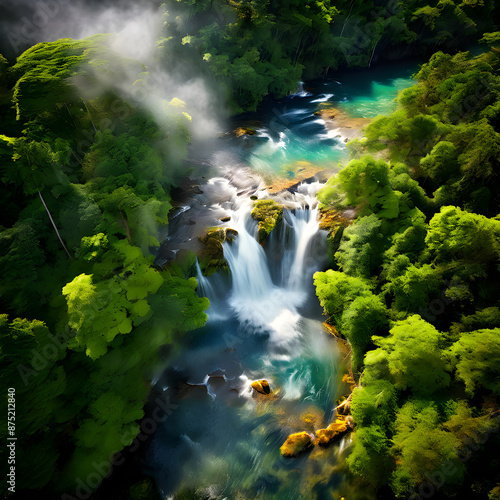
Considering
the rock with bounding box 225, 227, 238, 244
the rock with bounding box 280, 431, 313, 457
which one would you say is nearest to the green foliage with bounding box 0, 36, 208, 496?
the rock with bounding box 225, 227, 238, 244

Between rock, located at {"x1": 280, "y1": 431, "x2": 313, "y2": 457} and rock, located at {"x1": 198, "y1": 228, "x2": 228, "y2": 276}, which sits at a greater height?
rock, located at {"x1": 198, "y1": 228, "x2": 228, "y2": 276}

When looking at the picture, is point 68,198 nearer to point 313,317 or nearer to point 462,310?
Result: point 313,317

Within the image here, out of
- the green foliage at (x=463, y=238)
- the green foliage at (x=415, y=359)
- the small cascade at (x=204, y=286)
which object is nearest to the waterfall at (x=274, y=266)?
the small cascade at (x=204, y=286)

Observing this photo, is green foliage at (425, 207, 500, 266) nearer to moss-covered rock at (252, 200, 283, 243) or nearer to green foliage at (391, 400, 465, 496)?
green foliage at (391, 400, 465, 496)

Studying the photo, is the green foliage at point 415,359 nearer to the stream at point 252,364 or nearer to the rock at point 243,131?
the stream at point 252,364

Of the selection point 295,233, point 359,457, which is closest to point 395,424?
point 359,457

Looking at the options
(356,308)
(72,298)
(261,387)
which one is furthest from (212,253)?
(72,298)

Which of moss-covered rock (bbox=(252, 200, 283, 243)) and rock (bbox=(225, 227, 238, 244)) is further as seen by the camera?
moss-covered rock (bbox=(252, 200, 283, 243))
